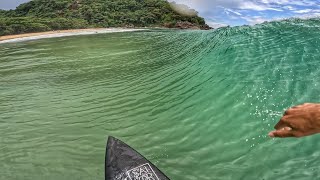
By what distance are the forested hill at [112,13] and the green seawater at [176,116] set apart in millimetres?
41704

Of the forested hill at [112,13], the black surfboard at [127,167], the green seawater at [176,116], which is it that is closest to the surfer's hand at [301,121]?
the black surfboard at [127,167]

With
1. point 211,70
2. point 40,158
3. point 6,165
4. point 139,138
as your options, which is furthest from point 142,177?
Result: point 211,70

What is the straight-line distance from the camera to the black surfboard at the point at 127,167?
160 inches

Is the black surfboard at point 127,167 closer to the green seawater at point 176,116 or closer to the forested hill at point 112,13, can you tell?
the green seawater at point 176,116

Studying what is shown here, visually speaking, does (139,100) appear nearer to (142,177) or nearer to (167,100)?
(167,100)

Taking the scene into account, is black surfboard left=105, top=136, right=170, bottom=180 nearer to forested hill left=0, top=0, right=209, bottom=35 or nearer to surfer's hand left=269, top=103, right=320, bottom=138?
surfer's hand left=269, top=103, right=320, bottom=138

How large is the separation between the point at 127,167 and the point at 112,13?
62.6m

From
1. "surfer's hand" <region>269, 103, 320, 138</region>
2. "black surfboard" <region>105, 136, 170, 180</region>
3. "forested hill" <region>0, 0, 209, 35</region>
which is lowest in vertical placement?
"black surfboard" <region>105, 136, 170, 180</region>

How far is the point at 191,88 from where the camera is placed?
8.55m

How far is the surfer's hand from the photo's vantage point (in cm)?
187

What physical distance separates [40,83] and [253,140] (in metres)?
8.09

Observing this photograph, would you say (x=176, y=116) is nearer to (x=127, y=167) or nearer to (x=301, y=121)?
(x=127, y=167)

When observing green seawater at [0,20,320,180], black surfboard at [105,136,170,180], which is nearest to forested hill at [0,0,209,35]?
green seawater at [0,20,320,180]

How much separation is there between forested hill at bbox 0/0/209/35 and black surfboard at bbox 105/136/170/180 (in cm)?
4714
